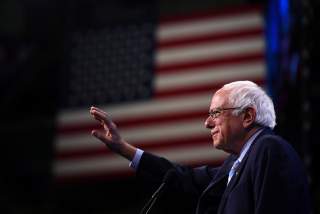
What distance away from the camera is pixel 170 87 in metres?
5.33

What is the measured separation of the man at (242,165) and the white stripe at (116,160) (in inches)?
103

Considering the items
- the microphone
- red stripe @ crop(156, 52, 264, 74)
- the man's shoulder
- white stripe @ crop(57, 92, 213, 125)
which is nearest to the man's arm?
the microphone

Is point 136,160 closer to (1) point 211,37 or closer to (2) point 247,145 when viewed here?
(2) point 247,145

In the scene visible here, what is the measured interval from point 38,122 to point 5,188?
777 mm

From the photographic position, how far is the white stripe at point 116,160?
501 cm

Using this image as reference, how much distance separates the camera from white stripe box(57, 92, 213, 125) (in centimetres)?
518

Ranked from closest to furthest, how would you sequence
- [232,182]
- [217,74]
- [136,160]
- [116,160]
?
[232,182] → [136,160] → [217,74] → [116,160]

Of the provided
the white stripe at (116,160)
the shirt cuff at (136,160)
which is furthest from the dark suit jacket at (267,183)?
the white stripe at (116,160)

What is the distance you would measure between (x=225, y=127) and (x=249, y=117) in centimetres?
9

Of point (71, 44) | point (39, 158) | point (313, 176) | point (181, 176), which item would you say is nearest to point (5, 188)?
point (39, 158)

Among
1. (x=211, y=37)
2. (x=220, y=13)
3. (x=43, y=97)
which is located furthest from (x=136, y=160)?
(x=43, y=97)

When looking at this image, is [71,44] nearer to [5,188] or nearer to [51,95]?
[51,95]

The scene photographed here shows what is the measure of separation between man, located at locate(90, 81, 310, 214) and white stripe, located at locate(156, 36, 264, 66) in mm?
3007

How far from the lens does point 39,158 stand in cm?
669
